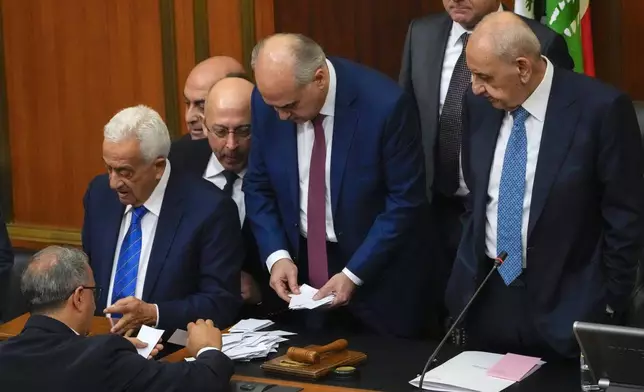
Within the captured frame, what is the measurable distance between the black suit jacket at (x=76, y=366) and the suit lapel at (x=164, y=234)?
81cm

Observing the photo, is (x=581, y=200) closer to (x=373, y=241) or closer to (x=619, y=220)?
(x=619, y=220)

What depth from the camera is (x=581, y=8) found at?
16.4ft

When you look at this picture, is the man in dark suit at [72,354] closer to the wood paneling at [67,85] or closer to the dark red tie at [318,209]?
the dark red tie at [318,209]

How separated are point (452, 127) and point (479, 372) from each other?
Answer: 1.15 m

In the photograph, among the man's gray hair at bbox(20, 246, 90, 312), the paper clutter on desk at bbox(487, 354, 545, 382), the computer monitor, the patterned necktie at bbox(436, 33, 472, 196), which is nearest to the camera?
the computer monitor

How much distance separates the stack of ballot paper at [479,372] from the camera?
3.37 meters

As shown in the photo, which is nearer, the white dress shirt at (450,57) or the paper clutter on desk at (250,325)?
the paper clutter on desk at (250,325)

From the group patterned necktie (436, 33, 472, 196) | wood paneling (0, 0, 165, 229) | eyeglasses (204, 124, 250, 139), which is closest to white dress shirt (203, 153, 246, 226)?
eyeglasses (204, 124, 250, 139)

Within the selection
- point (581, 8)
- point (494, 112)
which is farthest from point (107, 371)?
point (581, 8)

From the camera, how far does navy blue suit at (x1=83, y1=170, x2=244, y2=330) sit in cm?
411

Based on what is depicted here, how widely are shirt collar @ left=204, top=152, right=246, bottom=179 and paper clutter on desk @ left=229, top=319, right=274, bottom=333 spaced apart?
2.19 feet

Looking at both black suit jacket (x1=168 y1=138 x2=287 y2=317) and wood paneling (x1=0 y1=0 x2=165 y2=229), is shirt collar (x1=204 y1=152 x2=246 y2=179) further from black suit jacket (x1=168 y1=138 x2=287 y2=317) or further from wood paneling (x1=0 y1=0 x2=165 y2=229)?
wood paneling (x1=0 y1=0 x2=165 y2=229)

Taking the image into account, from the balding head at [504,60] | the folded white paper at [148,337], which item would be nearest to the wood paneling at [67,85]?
the folded white paper at [148,337]

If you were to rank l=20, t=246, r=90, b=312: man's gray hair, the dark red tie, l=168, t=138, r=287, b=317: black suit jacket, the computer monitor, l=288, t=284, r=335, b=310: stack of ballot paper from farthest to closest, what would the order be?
l=168, t=138, r=287, b=317: black suit jacket
the dark red tie
l=288, t=284, r=335, b=310: stack of ballot paper
l=20, t=246, r=90, b=312: man's gray hair
the computer monitor
